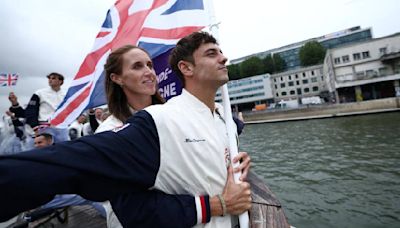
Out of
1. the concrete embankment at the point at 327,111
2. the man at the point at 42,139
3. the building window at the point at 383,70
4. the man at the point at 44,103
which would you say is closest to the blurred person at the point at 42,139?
the man at the point at 42,139

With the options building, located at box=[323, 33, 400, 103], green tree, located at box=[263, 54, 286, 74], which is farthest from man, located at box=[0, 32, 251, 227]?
green tree, located at box=[263, 54, 286, 74]

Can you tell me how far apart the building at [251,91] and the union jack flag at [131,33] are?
60.9 meters

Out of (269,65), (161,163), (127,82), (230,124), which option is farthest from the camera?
(269,65)

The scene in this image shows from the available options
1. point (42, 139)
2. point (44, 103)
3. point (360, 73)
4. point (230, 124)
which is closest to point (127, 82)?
point (230, 124)

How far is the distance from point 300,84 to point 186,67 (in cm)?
6266

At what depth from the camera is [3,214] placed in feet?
2.53

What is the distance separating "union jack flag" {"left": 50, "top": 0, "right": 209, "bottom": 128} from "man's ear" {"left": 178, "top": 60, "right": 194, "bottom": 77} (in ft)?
1.87

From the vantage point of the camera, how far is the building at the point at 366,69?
36281 millimetres

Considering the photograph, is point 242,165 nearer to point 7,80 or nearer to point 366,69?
point 7,80

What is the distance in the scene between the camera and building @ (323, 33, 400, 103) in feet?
119

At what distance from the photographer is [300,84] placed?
59.1m

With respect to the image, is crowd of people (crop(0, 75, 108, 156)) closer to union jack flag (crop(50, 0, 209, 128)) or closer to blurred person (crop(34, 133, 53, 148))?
blurred person (crop(34, 133, 53, 148))

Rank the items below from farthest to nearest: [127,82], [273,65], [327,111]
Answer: [273,65] → [327,111] → [127,82]

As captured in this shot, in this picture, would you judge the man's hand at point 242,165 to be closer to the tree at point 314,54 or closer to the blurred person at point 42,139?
the blurred person at point 42,139
